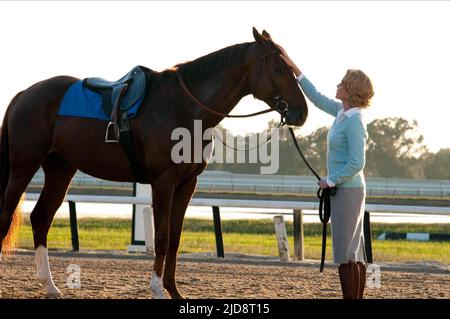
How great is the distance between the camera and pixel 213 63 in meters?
7.79

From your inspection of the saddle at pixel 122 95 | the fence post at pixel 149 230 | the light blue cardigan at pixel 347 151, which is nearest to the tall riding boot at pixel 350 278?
the light blue cardigan at pixel 347 151

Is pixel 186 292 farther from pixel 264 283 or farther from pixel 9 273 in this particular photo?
pixel 9 273

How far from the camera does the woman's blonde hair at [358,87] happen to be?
20.8ft

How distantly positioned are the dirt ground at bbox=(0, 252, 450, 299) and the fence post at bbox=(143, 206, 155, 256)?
25 centimetres

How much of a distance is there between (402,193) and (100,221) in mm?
21713

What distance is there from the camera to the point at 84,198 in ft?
42.9

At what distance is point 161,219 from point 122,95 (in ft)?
3.63

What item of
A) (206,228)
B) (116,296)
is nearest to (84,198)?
(116,296)

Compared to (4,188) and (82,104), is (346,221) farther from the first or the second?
(4,188)

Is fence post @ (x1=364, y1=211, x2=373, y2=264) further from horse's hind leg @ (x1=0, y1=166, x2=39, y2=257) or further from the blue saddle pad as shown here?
horse's hind leg @ (x1=0, y1=166, x2=39, y2=257)

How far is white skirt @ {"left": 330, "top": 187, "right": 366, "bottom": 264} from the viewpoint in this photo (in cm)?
637

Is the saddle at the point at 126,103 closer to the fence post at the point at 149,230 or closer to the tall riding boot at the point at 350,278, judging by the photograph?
the tall riding boot at the point at 350,278

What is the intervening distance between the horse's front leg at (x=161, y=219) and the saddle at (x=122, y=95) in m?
0.58
